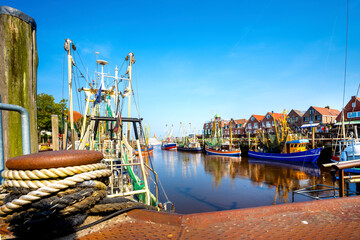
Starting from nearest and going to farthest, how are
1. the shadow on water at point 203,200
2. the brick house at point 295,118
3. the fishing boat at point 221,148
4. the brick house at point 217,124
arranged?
the shadow on water at point 203,200
the fishing boat at point 221,148
the brick house at point 295,118
the brick house at point 217,124

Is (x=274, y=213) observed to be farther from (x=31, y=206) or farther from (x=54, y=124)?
(x=54, y=124)

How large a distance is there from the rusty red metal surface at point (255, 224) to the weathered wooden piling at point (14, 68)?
1500 millimetres

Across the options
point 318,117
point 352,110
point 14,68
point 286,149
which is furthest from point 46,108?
point 318,117

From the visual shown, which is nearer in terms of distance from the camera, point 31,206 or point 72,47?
point 31,206

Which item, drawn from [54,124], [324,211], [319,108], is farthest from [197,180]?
[319,108]

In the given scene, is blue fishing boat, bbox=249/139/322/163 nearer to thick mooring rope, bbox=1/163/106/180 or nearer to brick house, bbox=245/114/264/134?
brick house, bbox=245/114/264/134

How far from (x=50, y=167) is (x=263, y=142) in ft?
137

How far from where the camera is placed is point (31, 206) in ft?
4.05

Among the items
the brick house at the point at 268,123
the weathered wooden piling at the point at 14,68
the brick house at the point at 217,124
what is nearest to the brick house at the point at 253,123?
the brick house at the point at 268,123

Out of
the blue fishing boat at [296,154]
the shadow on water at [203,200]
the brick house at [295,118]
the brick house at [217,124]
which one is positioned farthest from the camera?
the brick house at [217,124]

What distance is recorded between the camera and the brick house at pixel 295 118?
51.8 meters

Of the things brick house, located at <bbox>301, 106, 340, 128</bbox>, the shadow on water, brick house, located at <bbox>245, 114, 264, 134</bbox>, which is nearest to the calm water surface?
the shadow on water

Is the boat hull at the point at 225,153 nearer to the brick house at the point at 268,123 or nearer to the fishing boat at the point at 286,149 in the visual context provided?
the fishing boat at the point at 286,149

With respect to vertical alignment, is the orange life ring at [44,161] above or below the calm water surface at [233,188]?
above
